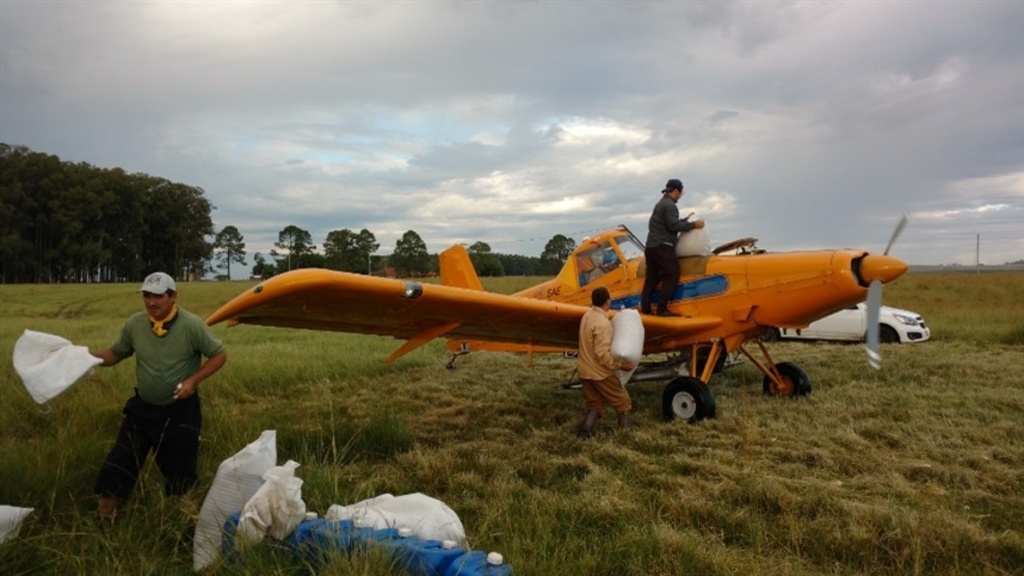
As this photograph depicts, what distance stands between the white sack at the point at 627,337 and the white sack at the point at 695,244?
5.60 feet

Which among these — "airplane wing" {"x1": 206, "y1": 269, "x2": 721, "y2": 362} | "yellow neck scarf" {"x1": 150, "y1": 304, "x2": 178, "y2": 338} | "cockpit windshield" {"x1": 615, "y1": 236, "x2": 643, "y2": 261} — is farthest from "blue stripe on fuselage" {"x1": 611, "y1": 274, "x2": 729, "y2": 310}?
"yellow neck scarf" {"x1": 150, "y1": 304, "x2": 178, "y2": 338}

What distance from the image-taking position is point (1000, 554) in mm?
2891

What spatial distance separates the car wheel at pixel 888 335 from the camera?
1279cm

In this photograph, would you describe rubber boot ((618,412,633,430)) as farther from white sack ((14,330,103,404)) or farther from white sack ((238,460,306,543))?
white sack ((14,330,103,404))

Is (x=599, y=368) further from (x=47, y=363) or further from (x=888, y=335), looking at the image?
(x=888, y=335)

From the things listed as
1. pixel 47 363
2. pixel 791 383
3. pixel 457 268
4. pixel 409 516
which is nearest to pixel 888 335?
pixel 791 383

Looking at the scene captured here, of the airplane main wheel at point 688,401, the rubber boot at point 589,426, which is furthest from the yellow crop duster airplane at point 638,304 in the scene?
the rubber boot at point 589,426

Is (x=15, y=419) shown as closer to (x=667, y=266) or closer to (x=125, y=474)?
(x=125, y=474)

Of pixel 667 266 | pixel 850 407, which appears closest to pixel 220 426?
pixel 667 266

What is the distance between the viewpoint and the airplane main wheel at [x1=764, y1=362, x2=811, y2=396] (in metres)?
7.07

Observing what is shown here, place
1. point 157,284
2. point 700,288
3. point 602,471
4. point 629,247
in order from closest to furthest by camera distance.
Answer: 1. point 157,284
2. point 602,471
3. point 700,288
4. point 629,247

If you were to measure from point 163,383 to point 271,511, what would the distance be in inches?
51.6

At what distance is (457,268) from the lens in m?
9.66

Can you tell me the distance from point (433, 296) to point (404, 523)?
83.8 inches
